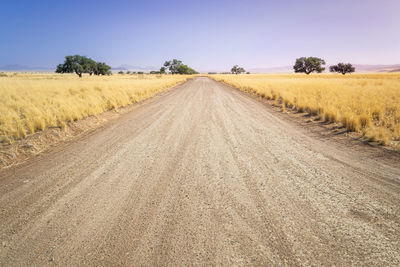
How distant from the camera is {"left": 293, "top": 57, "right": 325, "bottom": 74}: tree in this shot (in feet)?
233

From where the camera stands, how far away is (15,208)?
249 cm

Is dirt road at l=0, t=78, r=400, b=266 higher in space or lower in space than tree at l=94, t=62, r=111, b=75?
lower

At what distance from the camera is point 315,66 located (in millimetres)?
70938

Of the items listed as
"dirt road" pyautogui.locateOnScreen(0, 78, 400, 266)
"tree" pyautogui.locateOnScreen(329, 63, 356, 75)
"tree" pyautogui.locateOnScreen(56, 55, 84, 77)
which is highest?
"tree" pyautogui.locateOnScreen(56, 55, 84, 77)

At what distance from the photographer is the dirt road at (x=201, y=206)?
71.5 inches

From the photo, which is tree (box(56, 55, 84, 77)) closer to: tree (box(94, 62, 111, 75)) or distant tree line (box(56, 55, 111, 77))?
distant tree line (box(56, 55, 111, 77))

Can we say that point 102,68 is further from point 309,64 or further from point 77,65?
point 309,64

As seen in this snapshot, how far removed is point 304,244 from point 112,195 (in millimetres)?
2548

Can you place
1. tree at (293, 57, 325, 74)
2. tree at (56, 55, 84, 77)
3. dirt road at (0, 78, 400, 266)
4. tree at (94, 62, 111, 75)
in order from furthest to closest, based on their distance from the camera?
tree at (293, 57, 325, 74)
tree at (94, 62, 111, 75)
tree at (56, 55, 84, 77)
dirt road at (0, 78, 400, 266)

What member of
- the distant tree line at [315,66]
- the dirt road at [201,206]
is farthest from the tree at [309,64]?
the dirt road at [201,206]

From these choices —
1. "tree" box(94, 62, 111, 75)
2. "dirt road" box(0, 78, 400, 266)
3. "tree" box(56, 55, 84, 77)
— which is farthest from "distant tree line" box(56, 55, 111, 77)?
"dirt road" box(0, 78, 400, 266)

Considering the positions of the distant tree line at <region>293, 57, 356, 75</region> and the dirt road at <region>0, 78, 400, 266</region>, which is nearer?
the dirt road at <region>0, 78, 400, 266</region>

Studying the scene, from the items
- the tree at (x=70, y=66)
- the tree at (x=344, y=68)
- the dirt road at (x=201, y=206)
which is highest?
the tree at (x=70, y=66)

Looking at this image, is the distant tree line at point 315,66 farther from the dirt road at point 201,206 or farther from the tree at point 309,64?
the dirt road at point 201,206
